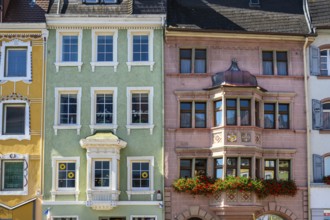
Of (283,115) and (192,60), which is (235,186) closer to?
(283,115)

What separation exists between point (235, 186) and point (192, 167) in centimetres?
250

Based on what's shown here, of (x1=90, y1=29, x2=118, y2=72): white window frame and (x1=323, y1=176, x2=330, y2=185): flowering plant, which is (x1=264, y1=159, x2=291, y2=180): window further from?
(x1=90, y1=29, x2=118, y2=72): white window frame

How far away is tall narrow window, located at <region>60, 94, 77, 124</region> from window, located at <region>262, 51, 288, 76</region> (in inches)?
385

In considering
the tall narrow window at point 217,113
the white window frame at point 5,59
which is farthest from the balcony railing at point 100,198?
the white window frame at point 5,59

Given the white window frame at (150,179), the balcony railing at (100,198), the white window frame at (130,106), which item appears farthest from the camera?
the white window frame at (130,106)

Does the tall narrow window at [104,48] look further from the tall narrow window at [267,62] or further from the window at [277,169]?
the window at [277,169]

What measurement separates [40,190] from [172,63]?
9016mm

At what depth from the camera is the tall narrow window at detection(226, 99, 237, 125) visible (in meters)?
33.3

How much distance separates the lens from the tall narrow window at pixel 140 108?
3394cm

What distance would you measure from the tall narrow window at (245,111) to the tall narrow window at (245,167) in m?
1.76

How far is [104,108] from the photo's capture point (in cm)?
3397

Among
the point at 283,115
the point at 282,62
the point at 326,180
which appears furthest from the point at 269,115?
the point at 326,180

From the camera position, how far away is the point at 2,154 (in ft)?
110

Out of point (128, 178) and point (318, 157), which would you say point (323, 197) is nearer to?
point (318, 157)
